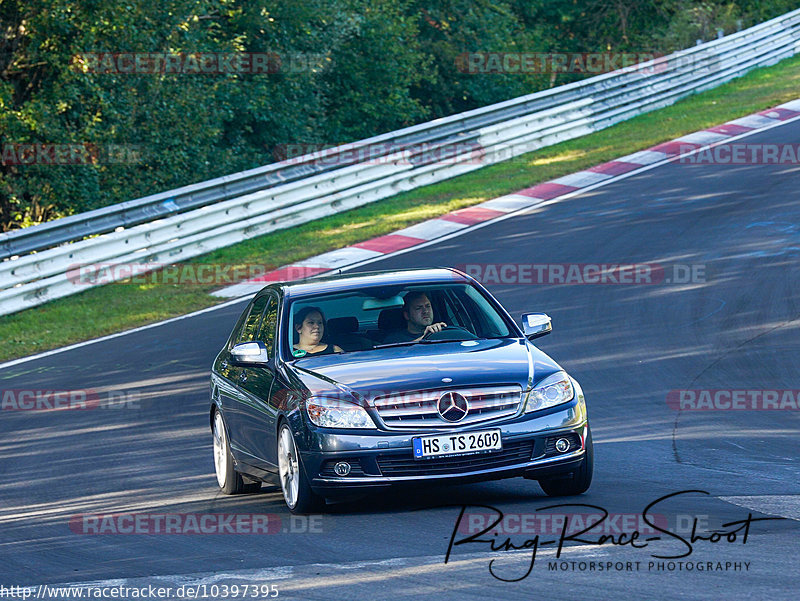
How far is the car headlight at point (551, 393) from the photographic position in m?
7.46

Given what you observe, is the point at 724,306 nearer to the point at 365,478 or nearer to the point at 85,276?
the point at 365,478

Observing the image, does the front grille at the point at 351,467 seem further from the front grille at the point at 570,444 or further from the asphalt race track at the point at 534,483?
the front grille at the point at 570,444

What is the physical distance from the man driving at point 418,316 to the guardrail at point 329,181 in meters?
10.8

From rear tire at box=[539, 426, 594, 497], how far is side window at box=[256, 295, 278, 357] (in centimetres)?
214

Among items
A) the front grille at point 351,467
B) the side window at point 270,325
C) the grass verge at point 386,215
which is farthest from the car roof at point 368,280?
the grass verge at point 386,215

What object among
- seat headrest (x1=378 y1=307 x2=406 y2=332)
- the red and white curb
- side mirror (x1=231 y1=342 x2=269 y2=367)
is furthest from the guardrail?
seat headrest (x1=378 y1=307 x2=406 y2=332)

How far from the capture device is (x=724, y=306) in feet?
47.5

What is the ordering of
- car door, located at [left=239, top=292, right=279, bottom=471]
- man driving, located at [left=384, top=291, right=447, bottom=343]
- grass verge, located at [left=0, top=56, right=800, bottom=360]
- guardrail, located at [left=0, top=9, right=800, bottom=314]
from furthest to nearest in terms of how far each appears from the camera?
guardrail, located at [left=0, top=9, right=800, bottom=314]
grass verge, located at [left=0, top=56, right=800, bottom=360]
man driving, located at [left=384, top=291, right=447, bottom=343]
car door, located at [left=239, top=292, right=279, bottom=471]

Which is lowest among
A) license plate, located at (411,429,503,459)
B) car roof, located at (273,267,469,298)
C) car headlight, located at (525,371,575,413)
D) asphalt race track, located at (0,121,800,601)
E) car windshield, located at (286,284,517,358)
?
asphalt race track, located at (0,121,800,601)

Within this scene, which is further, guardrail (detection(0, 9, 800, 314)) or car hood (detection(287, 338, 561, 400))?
guardrail (detection(0, 9, 800, 314))

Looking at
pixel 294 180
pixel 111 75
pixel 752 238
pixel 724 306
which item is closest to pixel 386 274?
pixel 724 306

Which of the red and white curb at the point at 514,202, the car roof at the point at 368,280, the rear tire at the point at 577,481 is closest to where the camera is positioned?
the rear tire at the point at 577,481

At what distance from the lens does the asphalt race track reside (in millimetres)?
5977

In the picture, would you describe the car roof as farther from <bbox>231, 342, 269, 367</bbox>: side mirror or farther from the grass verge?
the grass verge
